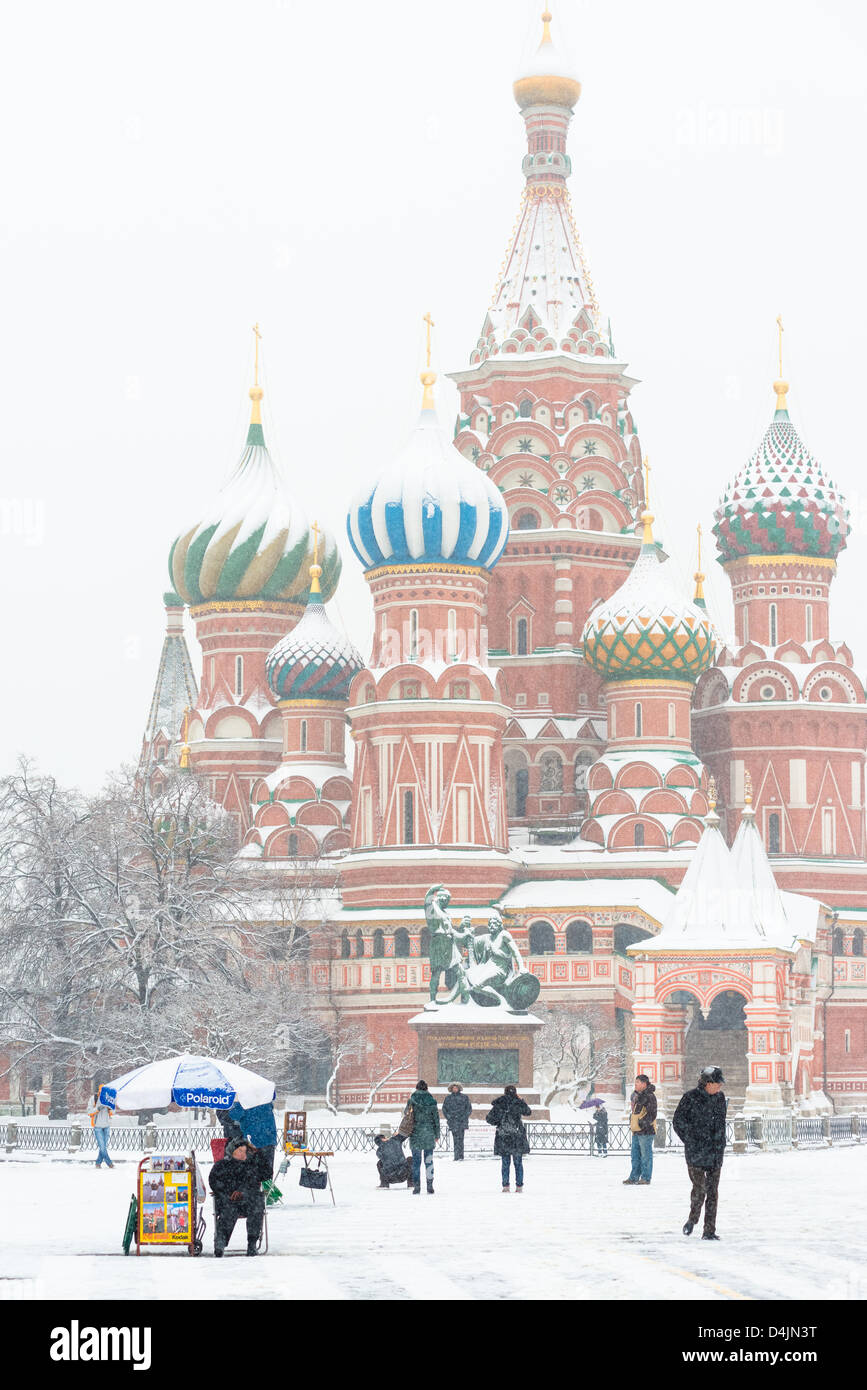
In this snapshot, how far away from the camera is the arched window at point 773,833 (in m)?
63.0

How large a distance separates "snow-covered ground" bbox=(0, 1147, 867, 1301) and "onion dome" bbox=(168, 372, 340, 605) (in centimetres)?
3946

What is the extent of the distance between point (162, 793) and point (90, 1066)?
1028 cm

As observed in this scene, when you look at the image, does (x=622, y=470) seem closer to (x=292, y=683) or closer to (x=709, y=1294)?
(x=292, y=683)

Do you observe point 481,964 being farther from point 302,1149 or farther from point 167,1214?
point 167,1214

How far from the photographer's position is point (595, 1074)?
55.2m

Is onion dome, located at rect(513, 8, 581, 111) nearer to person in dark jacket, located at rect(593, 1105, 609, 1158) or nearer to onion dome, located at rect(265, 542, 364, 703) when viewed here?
onion dome, located at rect(265, 542, 364, 703)

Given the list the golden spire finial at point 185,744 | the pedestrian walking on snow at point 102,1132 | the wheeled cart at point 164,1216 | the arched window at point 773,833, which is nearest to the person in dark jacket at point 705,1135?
the wheeled cart at point 164,1216

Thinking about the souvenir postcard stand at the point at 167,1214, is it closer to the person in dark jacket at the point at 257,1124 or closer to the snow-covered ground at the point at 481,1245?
the snow-covered ground at the point at 481,1245

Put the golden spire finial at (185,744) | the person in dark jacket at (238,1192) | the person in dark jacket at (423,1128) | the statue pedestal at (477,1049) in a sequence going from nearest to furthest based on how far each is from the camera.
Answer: the person in dark jacket at (238,1192) < the person in dark jacket at (423,1128) < the statue pedestal at (477,1049) < the golden spire finial at (185,744)

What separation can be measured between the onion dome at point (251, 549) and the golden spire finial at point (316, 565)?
43 cm

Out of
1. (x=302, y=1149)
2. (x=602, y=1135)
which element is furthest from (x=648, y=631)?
(x=302, y=1149)
